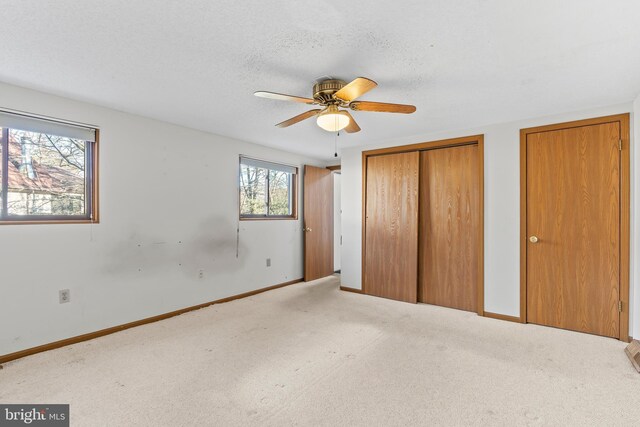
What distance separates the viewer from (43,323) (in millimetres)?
2572

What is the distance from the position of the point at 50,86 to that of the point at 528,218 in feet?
14.8

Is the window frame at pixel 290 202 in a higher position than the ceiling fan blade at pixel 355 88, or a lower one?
lower

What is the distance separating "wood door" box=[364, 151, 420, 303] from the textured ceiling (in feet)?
4.09

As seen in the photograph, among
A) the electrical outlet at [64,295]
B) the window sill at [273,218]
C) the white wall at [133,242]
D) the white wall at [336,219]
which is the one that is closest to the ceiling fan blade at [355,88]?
the white wall at [133,242]

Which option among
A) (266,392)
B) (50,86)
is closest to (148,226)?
(50,86)

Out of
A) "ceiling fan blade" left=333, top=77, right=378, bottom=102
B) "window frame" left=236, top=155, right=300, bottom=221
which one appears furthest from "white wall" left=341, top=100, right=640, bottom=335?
"window frame" left=236, top=155, right=300, bottom=221

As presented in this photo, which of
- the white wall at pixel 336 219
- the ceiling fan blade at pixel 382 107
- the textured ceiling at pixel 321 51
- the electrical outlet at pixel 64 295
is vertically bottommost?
the electrical outlet at pixel 64 295

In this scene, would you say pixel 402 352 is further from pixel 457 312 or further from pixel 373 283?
pixel 373 283

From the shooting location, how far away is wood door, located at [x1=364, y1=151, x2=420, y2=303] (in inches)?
159

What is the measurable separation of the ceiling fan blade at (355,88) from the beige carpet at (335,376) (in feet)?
6.35

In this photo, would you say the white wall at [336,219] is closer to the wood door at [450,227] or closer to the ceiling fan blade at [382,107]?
the wood door at [450,227]

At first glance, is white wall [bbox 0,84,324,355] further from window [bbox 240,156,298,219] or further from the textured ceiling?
the textured ceiling

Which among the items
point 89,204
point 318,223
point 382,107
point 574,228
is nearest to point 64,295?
point 89,204

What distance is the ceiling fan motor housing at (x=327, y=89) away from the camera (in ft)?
7.41
